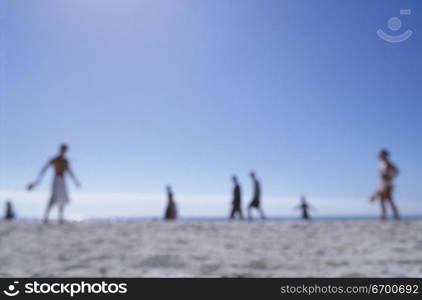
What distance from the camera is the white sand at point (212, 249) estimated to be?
564 cm

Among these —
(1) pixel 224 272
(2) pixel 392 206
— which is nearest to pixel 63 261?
(1) pixel 224 272

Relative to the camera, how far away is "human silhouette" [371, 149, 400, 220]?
10.1m

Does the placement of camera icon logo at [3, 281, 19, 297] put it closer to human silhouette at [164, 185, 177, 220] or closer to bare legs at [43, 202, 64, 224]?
bare legs at [43, 202, 64, 224]

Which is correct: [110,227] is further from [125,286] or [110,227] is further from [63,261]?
[125,286]

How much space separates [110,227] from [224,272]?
4889 mm

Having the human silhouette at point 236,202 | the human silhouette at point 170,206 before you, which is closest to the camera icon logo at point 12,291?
the human silhouette at point 236,202

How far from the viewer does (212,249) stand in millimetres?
7250

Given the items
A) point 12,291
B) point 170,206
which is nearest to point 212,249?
point 12,291

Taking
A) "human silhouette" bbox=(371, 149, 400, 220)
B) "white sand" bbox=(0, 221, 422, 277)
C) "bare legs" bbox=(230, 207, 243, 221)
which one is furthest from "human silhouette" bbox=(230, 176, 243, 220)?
"human silhouette" bbox=(371, 149, 400, 220)

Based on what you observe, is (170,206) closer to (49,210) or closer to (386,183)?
(49,210)

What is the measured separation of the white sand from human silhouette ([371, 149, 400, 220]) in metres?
1.04

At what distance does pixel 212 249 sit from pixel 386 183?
238 inches

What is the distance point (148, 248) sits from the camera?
285 inches

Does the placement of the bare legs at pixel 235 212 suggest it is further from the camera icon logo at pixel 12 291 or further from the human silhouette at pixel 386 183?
the camera icon logo at pixel 12 291
